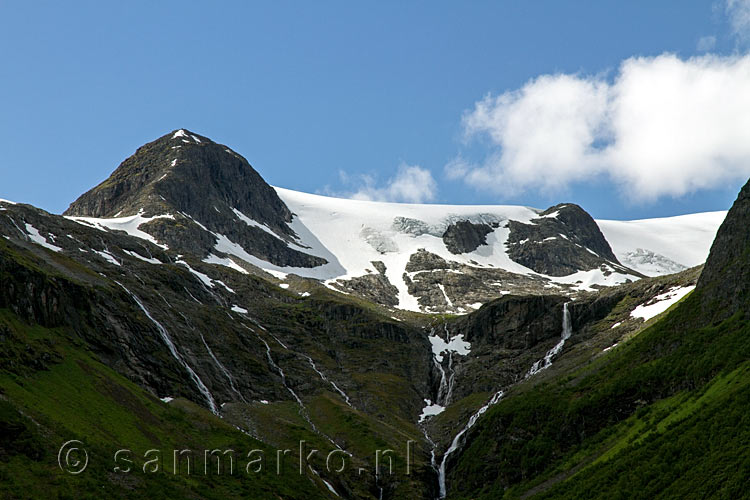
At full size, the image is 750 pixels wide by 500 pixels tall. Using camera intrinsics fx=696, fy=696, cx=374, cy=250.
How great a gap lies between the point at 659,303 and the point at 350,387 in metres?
55.3

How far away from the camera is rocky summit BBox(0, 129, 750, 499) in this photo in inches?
2191

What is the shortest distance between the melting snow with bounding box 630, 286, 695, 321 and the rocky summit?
2.11ft

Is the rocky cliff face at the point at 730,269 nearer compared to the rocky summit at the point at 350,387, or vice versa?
the rocky summit at the point at 350,387

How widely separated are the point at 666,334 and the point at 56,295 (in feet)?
245

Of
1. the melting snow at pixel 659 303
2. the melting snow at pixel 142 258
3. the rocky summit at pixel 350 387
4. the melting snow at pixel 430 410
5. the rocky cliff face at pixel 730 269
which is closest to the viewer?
the rocky summit at pixel 350 387

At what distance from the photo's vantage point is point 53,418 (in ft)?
196

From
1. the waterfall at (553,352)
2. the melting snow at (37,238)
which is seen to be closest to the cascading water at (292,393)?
the melting snow at (37,238)

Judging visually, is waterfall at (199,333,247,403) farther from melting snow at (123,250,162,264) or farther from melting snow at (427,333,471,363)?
melting snow at (427,333,471,363)

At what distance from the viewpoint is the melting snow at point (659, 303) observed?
114 metres

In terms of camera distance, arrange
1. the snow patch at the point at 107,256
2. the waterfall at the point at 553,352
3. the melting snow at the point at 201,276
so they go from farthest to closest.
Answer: the melting snow at the point at 201,276 < the snow patch at the point at 107,256 < the waterfall at the point at 553,352

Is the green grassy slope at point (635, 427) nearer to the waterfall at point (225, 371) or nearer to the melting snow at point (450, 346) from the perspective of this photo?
the waterfall at point (225, 371)

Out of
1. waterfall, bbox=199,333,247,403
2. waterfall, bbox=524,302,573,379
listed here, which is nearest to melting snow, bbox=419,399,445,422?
waterfall, bbox=524,302,573,379

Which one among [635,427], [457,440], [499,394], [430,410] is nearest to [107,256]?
[430,410]

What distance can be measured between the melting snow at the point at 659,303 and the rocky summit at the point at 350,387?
64cm
